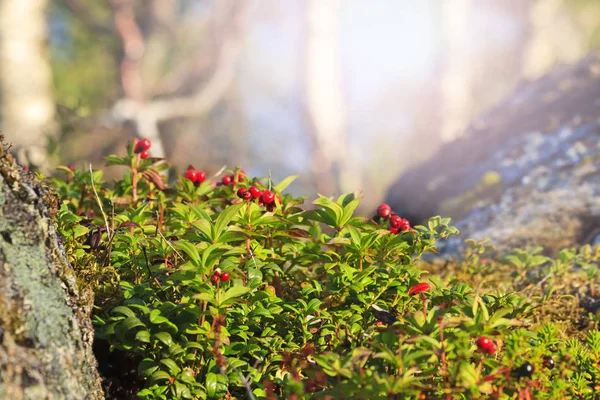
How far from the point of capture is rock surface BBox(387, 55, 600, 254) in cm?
372

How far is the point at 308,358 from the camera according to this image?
192cm

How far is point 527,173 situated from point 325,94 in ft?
33.9

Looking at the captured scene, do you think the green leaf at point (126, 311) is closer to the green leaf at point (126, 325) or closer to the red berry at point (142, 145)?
Result: the green leaf at point (126, 325)

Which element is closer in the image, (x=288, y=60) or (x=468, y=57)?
(x=468, y=57)

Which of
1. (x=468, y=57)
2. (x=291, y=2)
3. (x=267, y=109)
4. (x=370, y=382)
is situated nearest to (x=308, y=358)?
(x=370, y=382)

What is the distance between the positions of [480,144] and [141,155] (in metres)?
3.61

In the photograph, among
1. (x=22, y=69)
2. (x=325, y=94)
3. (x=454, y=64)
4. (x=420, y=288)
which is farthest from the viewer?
(x=454, y=64)

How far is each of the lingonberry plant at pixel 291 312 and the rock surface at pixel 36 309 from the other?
0.16 meters

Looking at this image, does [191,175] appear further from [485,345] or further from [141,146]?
[485,345]

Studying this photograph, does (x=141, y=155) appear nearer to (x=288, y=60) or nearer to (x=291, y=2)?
(x=291, y=2)

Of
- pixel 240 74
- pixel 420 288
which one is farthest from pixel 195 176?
pixel 240 74

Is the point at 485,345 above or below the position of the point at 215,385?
below

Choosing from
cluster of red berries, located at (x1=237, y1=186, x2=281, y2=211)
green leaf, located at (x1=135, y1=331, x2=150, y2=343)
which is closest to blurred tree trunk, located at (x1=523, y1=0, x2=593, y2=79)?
cluster of red berries, located at (x1=237, y1=186, x2=281, y2=211)

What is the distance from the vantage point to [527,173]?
4.31 meters
